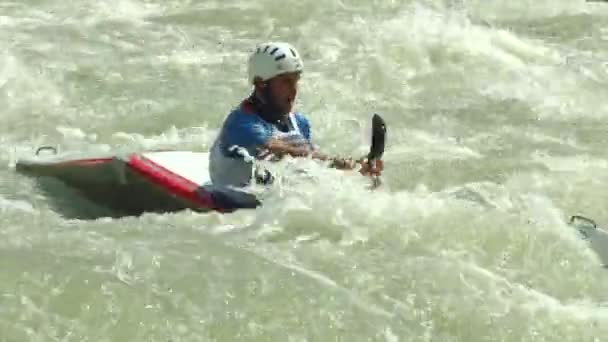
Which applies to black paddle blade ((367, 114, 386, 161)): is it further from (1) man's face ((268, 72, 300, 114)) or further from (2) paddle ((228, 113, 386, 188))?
(1) man's face ((268, 72, 300, 114))

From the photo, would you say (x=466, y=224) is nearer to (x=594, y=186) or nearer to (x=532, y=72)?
(x=594, y=186)

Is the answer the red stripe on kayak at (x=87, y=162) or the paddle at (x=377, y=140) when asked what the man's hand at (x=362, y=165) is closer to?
the paddle at (x=377, y=140)

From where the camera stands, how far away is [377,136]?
6.12 metres

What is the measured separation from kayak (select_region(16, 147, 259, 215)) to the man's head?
536 mm

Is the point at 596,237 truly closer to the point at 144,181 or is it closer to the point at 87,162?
the point at 144,181

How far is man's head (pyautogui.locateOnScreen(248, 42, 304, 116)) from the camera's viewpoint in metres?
6.17

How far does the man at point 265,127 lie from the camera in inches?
244

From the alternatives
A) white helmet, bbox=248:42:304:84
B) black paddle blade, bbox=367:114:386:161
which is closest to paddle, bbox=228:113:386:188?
black paddle blade, bbox=367:114:386:161

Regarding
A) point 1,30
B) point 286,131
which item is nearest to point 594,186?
point 286,131

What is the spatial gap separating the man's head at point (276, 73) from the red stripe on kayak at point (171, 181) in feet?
2.04

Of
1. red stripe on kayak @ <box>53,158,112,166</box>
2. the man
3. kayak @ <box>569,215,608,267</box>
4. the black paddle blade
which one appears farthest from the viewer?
red stripe on kayak @ <box>53,158,112,166</box>

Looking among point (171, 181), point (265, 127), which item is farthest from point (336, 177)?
point (171, 181)

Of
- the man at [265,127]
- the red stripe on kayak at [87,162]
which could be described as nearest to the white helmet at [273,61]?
the man at [265,127]

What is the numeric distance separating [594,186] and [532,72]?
146 inches
